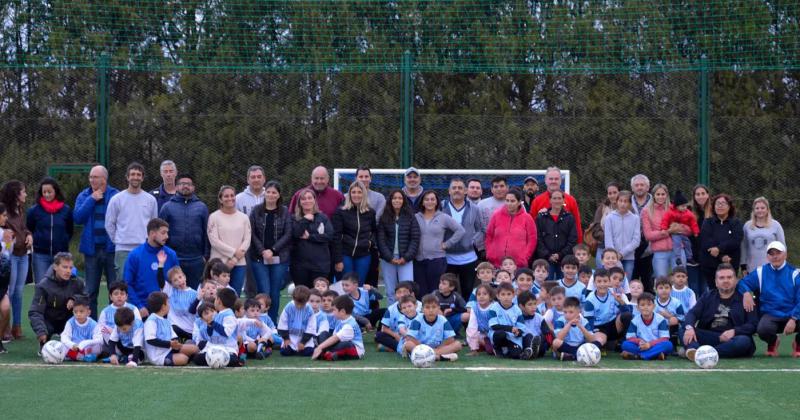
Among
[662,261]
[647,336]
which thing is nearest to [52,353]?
[647,336]

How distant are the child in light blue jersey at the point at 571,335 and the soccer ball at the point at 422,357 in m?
1.15

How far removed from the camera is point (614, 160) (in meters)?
15.6

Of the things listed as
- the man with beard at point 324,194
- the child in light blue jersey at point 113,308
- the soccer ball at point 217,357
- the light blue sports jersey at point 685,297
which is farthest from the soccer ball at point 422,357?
the light blue sports jersey at point 685,297

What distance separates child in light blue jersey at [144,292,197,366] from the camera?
832 centimetres

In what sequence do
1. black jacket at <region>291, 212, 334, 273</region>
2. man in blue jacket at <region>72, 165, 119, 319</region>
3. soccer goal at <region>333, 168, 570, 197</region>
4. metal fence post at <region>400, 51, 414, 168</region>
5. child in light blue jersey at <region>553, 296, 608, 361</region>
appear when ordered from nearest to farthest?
child in light blue jersey at <region>553, 296, 608, 361</region>, man in blue jacket at <region>72, 165, 119, 319</region>, black jacket at <region>291, 212, 334, 273</region>, soccer goal at <region>333, 168, 570, 197</region>, metal fence post at <region>400, 51, 414, 168</region>

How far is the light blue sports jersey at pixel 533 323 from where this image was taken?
902cm

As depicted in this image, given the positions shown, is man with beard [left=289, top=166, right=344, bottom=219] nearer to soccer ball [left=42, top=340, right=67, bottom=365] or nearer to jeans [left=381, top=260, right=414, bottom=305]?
jeans [left=381, top=260, right=414, bottom=305]

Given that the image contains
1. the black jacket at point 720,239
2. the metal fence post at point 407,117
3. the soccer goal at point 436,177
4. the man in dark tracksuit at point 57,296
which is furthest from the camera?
the metal fence post at point 407,117

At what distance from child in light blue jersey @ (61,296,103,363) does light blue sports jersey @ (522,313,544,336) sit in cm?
356

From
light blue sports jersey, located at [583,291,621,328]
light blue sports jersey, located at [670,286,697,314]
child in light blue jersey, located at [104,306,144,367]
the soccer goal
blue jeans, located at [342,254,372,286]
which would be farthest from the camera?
the soccer goal

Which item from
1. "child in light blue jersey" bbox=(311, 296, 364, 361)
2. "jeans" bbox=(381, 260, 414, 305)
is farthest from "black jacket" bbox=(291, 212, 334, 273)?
"child in light blue jersey" bbox=(311, 296, 364, 361)

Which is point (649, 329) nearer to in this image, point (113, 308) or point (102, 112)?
point (113, 308)

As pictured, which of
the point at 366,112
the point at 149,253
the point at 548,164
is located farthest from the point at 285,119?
the point at 149,253

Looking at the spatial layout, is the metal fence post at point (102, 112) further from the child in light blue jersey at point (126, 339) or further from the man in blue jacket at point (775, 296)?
the man in blue jacket at point (775, 296)
